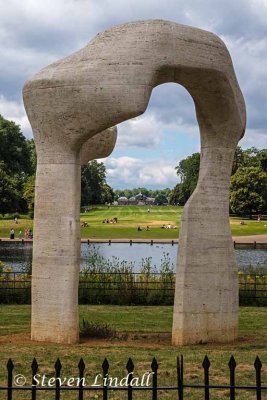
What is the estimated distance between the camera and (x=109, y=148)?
47.3 ft

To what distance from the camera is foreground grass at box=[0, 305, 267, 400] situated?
29.8 ft

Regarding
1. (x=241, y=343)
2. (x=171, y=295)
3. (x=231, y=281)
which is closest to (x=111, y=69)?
(x=231, y=281)

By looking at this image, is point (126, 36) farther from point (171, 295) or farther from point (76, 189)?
point (171, 295)

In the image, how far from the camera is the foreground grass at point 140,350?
29.8 ft

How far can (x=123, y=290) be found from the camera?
61.3 ft

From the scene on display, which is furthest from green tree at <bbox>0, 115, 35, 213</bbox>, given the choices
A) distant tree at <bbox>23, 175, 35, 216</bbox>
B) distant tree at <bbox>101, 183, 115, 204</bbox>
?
distant tree at <bbox>101, 183, 115, 204</bbox>

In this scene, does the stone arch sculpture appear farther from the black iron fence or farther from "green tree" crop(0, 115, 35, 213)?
"green tree" crop(0, 115, 35, 213)

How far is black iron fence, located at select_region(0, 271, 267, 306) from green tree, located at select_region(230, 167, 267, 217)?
2120 inches

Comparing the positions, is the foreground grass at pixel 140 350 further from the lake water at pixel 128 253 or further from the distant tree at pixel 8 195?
the distant tree at pixel 8 195

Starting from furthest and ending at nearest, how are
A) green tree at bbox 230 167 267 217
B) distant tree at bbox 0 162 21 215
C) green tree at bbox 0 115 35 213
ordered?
green tree at bbox 230 167 267 217 < green tree at bbox 0 115 35 213 < distant tree at bbox 0 162 21 215

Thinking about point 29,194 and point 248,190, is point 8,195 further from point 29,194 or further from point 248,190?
point 248,190

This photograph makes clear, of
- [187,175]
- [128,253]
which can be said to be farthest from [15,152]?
Result: [187,175]

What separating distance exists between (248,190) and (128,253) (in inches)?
1350

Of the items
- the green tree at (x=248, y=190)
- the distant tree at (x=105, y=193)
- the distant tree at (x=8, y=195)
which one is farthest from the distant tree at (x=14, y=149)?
the distant tree at (x=105, y=193)
